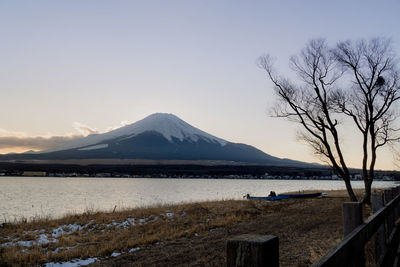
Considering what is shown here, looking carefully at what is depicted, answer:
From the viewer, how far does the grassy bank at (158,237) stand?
960 centimetres

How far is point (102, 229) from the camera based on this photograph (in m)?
15.6

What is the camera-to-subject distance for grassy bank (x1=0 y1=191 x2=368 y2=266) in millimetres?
9602

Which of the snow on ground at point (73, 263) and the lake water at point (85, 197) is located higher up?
the snow on ground at point (73, 263)

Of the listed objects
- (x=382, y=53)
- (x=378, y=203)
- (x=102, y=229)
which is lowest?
(x=102, y=229)

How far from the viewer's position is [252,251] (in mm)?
1436

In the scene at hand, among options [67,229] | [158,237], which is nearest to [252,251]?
[158,237]

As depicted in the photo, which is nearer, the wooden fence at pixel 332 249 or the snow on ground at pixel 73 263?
the wooden fence at pixel 332 249

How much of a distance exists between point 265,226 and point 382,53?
42.1 feet

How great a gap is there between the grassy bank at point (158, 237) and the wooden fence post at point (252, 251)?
710 centimetres

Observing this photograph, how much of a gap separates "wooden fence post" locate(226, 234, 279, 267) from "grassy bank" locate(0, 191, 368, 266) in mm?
7096

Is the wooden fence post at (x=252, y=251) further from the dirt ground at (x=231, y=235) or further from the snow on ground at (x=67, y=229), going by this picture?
the snow on ground at (x=67, y=229)

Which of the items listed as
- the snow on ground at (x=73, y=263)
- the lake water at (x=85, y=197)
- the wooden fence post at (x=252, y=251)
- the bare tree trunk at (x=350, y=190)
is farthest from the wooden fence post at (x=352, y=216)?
the lake water at (x=85, y=197)

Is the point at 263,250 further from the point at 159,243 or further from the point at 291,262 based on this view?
the point at 159,243

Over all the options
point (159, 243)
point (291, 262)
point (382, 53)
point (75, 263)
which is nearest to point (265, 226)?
point (159, 243)
